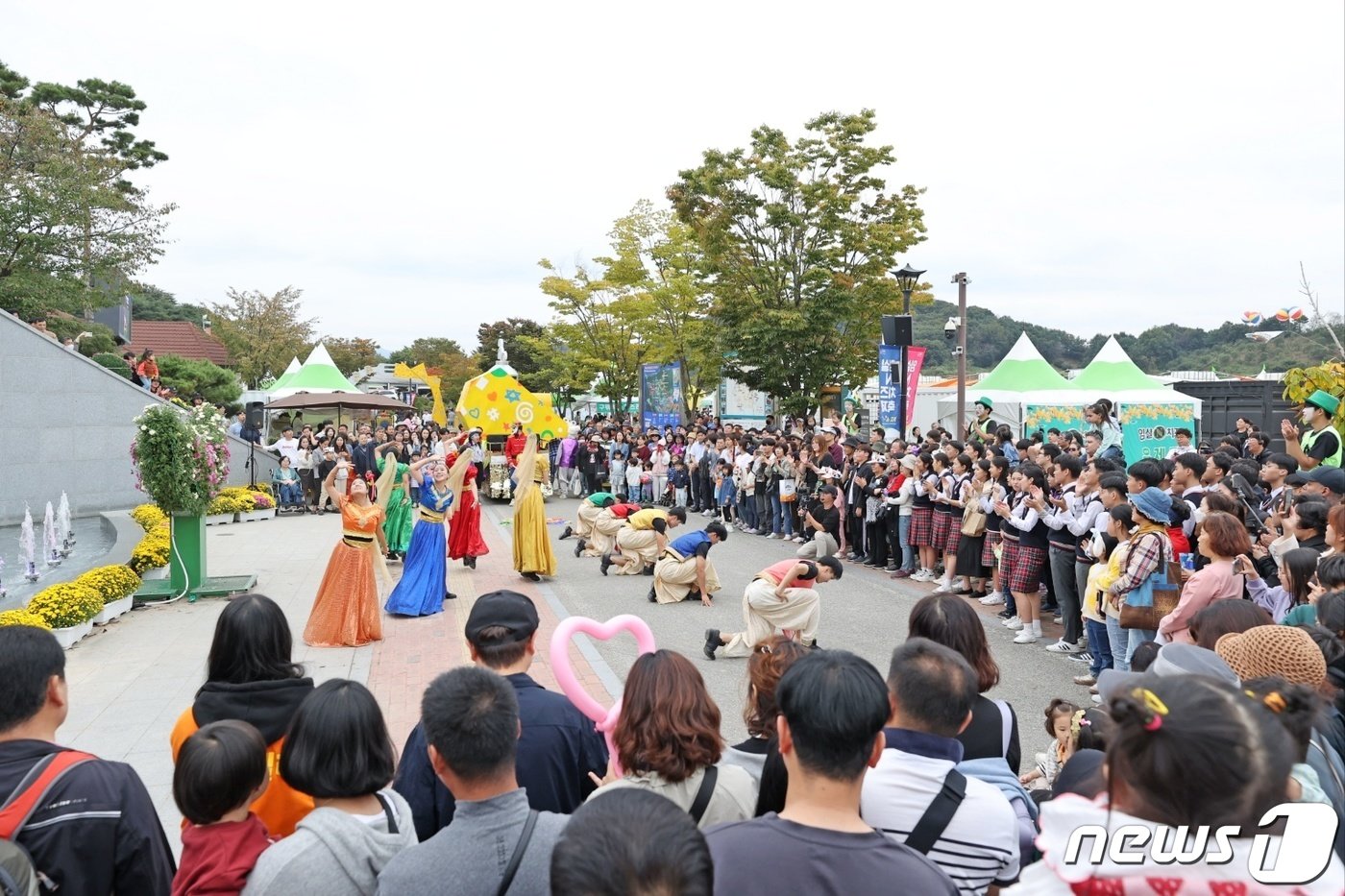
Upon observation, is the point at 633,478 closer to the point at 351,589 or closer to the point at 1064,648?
the point at 351,589

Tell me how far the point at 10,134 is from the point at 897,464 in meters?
21.9

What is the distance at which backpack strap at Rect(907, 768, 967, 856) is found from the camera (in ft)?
8.10

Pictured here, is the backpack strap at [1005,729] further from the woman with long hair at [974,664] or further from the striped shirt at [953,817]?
the striped shirt at [953,817]

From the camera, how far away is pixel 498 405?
72.1 feet

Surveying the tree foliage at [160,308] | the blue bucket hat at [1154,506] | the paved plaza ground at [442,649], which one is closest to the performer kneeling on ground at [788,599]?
Answer: the paved plaza ground at [442,649]

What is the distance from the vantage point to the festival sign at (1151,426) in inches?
686

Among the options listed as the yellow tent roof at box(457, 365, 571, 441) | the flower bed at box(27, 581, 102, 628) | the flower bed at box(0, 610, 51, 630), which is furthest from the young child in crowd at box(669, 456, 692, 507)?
the flower bed at box(0, 610, 51, 630)

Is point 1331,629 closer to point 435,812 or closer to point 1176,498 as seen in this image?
point 435,812

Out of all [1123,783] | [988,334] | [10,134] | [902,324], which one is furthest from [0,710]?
[988,334]

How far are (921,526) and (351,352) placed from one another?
65243 mm

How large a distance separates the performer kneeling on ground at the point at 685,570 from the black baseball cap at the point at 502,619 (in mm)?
7843

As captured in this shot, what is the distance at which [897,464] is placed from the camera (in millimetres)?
13328

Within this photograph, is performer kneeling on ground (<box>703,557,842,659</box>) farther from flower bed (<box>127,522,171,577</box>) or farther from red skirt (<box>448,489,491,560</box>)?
flower bed (<box>127,522,171,577</box>)

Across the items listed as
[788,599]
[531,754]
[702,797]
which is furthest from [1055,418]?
[702,797]
